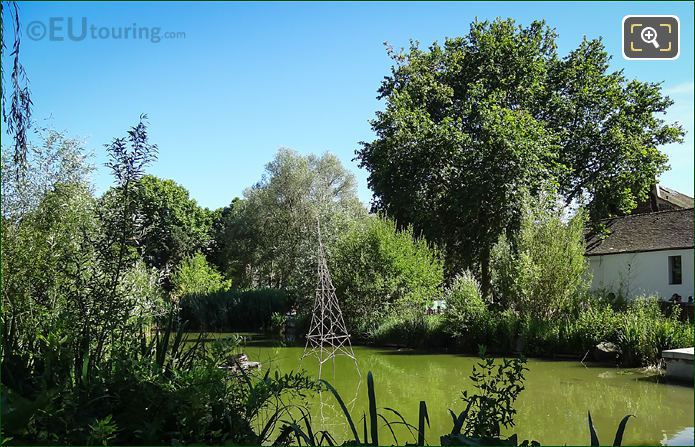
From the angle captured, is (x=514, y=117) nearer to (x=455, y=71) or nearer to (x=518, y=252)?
(x=455, y=71)

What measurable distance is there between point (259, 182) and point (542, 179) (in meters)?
18.8

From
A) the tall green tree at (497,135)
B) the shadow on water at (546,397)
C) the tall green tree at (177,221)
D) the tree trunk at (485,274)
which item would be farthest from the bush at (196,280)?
Result: the shadow on water at (546,397)

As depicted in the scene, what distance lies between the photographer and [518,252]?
1717 centimetres

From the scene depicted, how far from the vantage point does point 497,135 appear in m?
20.6

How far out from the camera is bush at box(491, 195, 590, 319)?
53.7 feet

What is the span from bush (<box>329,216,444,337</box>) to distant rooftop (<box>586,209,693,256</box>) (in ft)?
29.1

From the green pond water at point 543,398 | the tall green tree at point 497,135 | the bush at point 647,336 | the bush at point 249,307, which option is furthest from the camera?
the bush at point 249,307

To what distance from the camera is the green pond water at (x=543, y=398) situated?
791cm

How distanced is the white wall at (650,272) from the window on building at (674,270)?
12 cm

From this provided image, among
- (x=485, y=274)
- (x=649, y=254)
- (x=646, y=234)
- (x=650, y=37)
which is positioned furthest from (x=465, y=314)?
(x=650, y=37)

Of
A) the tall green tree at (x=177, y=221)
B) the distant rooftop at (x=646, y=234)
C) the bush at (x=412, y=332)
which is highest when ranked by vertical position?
the tall green tree at (x=177, y=221)

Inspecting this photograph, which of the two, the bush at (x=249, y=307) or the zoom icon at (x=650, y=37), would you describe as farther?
the bush at (x=249, y=307)

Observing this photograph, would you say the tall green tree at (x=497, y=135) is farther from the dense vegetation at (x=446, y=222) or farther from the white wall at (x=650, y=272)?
the white wall at (x=650, y=272)

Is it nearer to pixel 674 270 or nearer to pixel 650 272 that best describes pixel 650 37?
pixel 674 270
